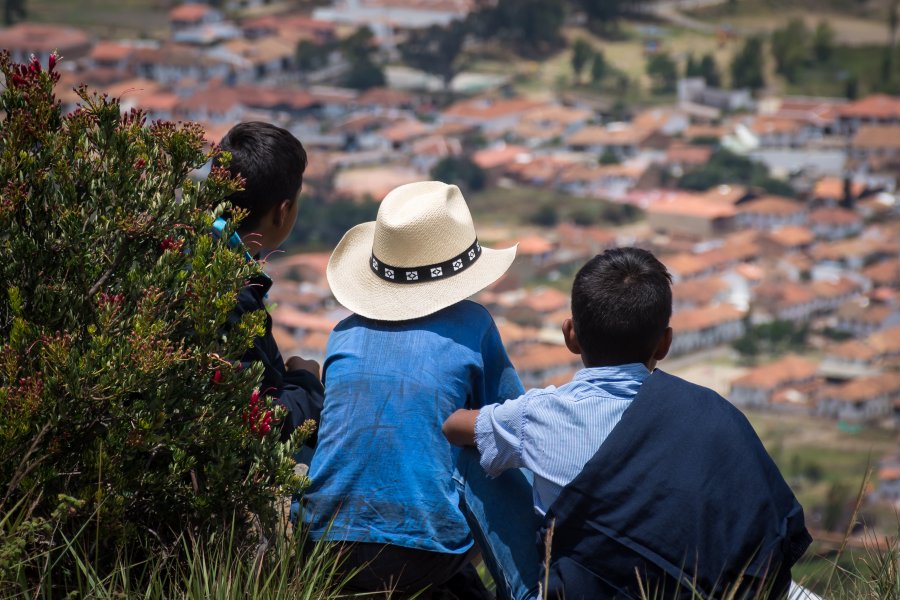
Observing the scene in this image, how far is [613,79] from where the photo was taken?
6331 cm

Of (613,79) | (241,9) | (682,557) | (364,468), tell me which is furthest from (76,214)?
(241,9)

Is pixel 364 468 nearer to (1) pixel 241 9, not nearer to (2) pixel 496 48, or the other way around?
(2) pixel 496 48

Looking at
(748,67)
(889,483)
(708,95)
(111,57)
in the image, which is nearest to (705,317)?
(889,483)

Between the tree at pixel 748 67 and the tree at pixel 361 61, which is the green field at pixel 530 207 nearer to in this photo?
the tree at pixel 361 61

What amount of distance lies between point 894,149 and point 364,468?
5428cm

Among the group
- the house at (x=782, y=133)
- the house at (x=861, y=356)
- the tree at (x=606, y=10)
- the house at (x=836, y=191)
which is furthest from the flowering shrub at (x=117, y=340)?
the tree at (x=606, y=10)

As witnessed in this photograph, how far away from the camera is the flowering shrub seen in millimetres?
1430

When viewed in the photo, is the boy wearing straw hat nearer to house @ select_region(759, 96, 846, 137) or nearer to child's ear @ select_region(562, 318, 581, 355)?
child's ear @ select_region(562, 318, 581, 355)

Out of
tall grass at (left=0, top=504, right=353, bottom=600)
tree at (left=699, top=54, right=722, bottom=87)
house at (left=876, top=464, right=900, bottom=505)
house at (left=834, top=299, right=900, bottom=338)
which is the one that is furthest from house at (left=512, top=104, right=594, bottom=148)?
tall grass at (left=0, top=504, right=353, bottom=600)

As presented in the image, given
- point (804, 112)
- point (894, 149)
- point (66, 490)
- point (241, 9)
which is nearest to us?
point (66, 490)

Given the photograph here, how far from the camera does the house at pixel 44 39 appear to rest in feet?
191

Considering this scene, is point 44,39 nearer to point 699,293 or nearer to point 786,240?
point 699,293

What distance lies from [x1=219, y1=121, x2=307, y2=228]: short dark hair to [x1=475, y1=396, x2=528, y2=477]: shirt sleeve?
0.59m

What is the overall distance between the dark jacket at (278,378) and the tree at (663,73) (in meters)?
61.1
